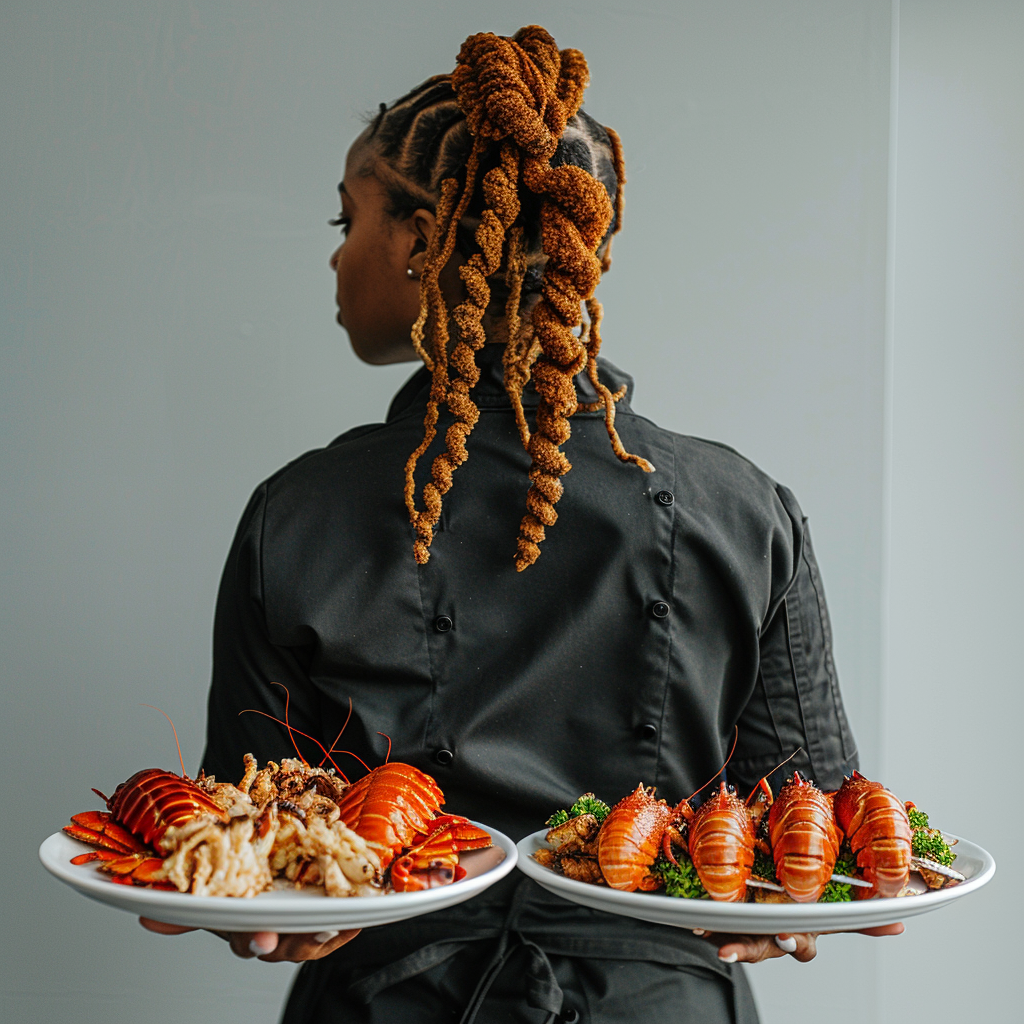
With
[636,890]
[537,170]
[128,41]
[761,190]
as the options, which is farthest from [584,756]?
[128,41]

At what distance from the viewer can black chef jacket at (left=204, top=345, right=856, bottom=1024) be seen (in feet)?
3.62

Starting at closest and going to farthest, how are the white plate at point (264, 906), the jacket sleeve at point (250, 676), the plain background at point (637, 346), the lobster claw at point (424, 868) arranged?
the white plate at point (264, 906), the lobster claw at point (424, 868), the jacket sleeve at point (250, 676), the plain background at point (637, 346)

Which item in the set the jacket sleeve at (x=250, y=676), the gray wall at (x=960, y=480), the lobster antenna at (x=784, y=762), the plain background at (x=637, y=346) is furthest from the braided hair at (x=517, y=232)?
the gray wall at (x=960, y=480)

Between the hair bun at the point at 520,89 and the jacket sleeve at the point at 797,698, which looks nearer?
the hair bun at the point at 520,89

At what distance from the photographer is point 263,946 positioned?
2.83ft

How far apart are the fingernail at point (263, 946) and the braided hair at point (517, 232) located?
423mm

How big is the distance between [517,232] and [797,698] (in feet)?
2.20

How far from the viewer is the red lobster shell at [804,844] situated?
0.97 meters

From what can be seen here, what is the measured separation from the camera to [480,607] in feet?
3.69

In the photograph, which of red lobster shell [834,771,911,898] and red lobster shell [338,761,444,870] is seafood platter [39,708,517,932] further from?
red lobster shell [834,771,911,898]

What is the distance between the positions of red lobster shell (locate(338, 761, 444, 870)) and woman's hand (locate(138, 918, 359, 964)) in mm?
89

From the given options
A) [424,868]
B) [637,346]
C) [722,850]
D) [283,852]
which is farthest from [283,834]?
[637,346]

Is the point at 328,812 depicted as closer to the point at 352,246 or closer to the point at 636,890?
the point at 636,890

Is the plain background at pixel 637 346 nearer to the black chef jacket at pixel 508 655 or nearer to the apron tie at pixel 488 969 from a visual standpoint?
the black chef jacket at pixel 508 655
